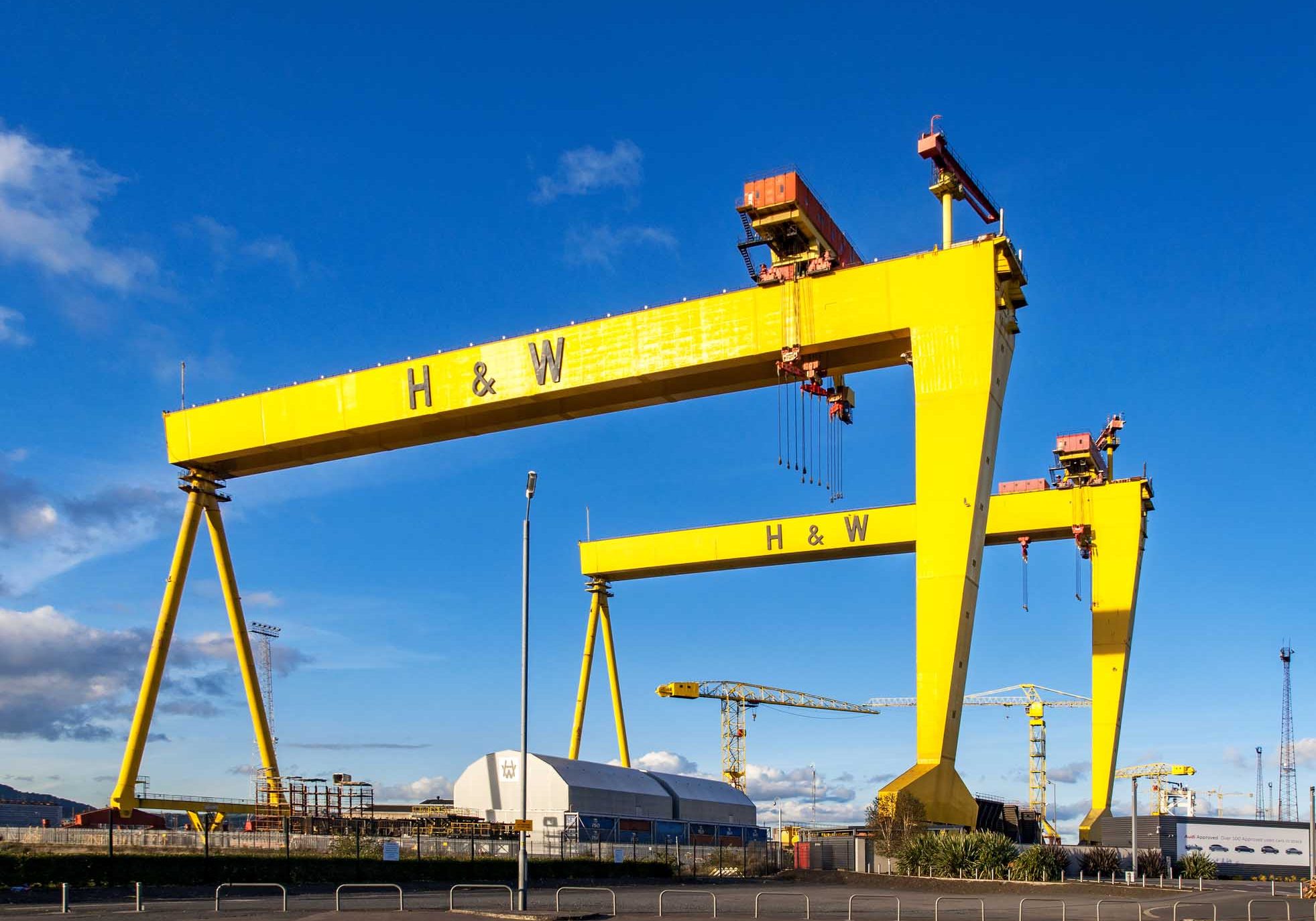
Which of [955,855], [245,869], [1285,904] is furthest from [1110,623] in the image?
[245,869]

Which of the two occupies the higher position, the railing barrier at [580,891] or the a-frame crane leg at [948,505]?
the a-frame crane leg at [948,505]

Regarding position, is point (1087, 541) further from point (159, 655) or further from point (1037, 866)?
point (159, 655)

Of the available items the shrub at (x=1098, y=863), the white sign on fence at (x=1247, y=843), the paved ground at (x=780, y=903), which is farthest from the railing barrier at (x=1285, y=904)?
the white sign on fence at (x=1247, y=843)

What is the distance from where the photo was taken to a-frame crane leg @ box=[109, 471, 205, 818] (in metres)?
39.0

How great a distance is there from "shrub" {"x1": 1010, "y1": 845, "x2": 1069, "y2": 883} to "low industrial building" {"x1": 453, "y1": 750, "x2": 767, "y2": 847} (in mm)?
12582

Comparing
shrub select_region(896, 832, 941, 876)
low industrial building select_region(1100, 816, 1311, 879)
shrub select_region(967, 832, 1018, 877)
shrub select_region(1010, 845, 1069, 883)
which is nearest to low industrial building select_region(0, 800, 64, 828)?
shrub select_region(896, 832, 941, 876)

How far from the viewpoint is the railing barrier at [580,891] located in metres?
24.0

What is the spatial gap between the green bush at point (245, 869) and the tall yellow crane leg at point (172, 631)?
8.90 metres

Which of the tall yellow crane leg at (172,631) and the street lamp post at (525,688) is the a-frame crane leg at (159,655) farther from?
the street lamp post at (525,688)

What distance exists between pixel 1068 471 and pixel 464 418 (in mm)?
27541

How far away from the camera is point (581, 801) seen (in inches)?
1742

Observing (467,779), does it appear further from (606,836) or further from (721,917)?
(721,917)

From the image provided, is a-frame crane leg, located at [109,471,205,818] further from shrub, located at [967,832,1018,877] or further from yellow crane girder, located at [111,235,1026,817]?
shrub, located at [967,832,1018,877]

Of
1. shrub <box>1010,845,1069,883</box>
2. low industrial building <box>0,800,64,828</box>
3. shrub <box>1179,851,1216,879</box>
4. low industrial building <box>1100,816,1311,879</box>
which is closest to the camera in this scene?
shrub <box>1010,845,1069,883</box>
